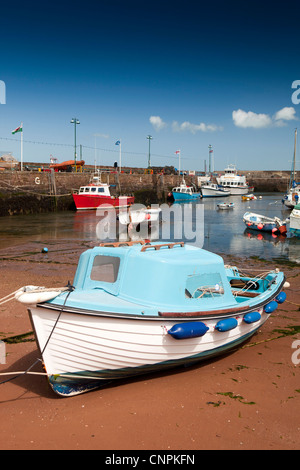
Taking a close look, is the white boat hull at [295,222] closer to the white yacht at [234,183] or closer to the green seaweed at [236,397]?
the green seaweed at [236,397]

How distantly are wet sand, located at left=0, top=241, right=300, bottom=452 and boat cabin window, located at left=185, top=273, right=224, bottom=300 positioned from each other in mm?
1322

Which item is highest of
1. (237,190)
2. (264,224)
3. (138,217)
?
(237,190)

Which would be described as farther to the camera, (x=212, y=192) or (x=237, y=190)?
(x=237, y=190)

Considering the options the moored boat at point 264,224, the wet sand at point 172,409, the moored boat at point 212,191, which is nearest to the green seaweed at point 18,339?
the wet sand at point 172,409

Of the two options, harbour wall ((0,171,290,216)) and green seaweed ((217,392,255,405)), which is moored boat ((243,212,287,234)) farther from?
green seaweed ((217,392,255,405))

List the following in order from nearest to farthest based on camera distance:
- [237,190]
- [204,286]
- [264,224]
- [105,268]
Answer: [105,268]
[204,286]
[264,224]
[237,190]

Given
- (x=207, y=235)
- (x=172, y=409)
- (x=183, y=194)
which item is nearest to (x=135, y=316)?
(x=172, y=409)

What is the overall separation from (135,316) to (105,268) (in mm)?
1337

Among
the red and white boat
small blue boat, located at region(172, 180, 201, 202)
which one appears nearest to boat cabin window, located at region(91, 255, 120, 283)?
the red and white boat

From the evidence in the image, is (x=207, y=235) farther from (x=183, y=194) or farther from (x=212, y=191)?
(x=212, y=191)

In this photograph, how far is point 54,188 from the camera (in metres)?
43.1

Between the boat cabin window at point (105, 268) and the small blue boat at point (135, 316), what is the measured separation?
17mm
